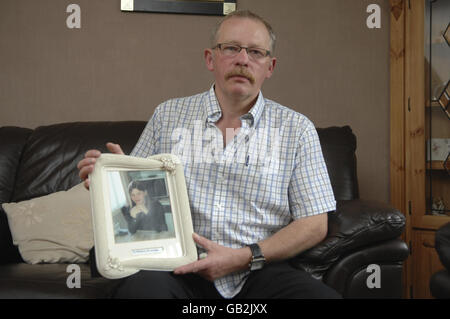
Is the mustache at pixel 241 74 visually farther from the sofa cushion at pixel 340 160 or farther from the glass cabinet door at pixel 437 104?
the glass cabinet door at pixel 437 104

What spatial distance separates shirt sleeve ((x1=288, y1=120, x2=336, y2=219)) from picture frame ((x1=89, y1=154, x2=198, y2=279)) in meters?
0.37

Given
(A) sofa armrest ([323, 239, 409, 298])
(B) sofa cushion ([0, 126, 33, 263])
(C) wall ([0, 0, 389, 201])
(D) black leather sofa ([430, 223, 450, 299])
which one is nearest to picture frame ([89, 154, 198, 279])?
(A) sofa armrest ([323, 239, 409, 298])

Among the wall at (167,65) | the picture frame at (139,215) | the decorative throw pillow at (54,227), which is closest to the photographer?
the picture frame at (139,215)

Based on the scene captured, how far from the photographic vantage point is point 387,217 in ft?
4.72

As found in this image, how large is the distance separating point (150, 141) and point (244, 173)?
360mm

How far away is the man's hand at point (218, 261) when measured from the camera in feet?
3.96

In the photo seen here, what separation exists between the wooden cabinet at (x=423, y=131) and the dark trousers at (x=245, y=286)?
4.05ft

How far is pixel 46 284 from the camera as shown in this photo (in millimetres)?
1369

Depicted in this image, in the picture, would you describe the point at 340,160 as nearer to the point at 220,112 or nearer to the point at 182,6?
the point at 220,112

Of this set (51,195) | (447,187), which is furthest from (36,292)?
(447,187)

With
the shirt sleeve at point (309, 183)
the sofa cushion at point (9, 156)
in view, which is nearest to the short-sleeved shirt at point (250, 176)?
the shirt sleeve at point (309, 183)

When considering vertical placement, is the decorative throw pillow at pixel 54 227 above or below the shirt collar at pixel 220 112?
below

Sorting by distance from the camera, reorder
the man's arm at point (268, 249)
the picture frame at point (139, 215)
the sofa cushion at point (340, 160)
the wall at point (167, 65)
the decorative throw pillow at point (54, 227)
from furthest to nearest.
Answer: the wall at point (167, 65)
the sofa cushion at point (340, 160)
the decorative throw pillow at point (54, 227)
the man's arm at point (268, 249)
the picture frame at point (139, 215)

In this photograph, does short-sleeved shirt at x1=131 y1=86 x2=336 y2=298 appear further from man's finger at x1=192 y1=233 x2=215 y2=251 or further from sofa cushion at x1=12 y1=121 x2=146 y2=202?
sofa cushion at x1=12 y1=121 x2=146 y2=202
